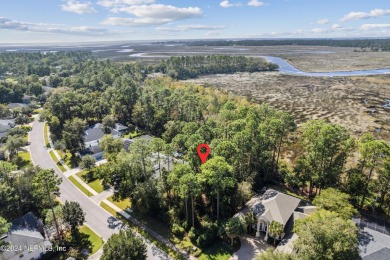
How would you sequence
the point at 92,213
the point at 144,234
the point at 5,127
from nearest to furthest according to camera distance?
the point at 144,234
the point at 92,213
the point at 5,127

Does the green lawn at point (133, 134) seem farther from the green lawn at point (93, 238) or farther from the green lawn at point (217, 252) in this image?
the green lawn at point (217, 252)

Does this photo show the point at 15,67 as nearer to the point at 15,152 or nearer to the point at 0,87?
the point at 0,87

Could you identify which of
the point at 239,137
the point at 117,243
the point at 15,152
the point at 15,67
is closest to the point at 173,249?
the point at 117,243

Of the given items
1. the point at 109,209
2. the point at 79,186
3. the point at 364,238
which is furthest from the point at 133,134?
the point at 364,238

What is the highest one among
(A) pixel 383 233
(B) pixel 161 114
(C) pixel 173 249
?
(B) pixel 161 114

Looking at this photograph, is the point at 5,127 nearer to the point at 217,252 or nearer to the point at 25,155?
the point at 25,155

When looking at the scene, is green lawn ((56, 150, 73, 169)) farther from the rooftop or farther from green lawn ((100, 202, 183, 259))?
the rooftop
